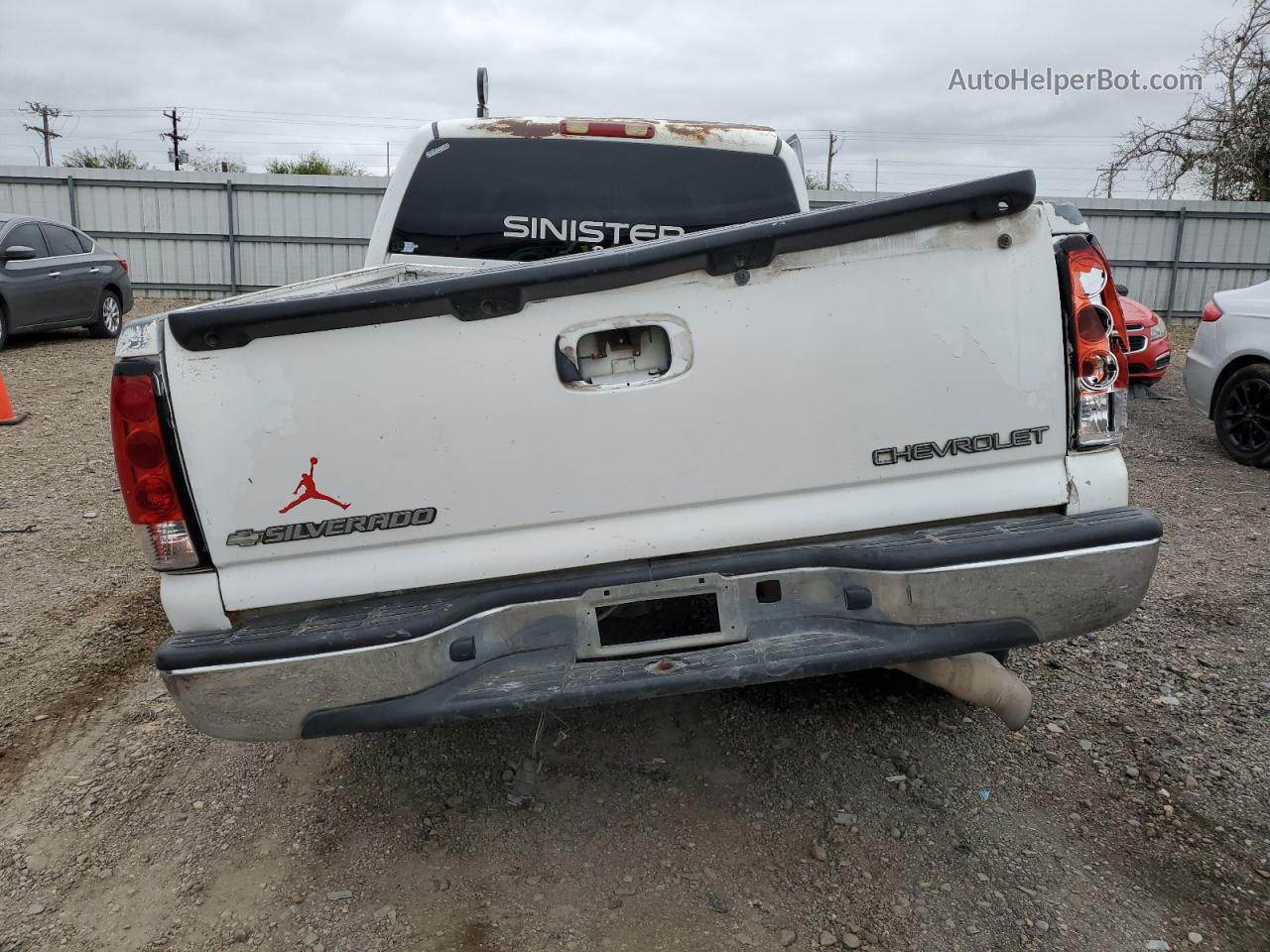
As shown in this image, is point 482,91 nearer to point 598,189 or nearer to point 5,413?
point 598,189

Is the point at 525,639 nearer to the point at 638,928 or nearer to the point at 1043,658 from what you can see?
the point at 638,928

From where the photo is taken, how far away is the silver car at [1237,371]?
6.84 m

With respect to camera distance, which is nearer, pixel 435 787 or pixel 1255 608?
pixel 435 787

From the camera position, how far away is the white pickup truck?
87.5 inches

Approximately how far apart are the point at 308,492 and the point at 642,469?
80 cm

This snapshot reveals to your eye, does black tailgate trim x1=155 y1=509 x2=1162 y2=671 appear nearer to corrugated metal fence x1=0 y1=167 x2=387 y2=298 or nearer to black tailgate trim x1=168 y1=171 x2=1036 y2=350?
black tailgate trim x1=168 y1=171 x2=1036 y2=350

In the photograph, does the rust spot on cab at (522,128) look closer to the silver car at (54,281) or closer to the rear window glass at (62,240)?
the silver car at (54,281)

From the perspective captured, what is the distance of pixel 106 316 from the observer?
12445 mm

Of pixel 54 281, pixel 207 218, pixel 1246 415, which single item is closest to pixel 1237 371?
pixel 1246 415

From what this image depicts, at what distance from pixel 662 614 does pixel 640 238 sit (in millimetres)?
2186

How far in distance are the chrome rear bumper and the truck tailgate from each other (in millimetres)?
84

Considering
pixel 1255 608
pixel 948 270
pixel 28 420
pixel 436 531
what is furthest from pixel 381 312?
pixel 28 420

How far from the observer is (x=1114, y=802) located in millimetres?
2857

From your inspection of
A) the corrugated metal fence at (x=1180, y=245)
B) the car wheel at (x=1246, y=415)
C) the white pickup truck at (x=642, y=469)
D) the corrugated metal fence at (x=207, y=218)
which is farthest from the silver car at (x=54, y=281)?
the corrugated metal fence at (x=1180, y=245)
